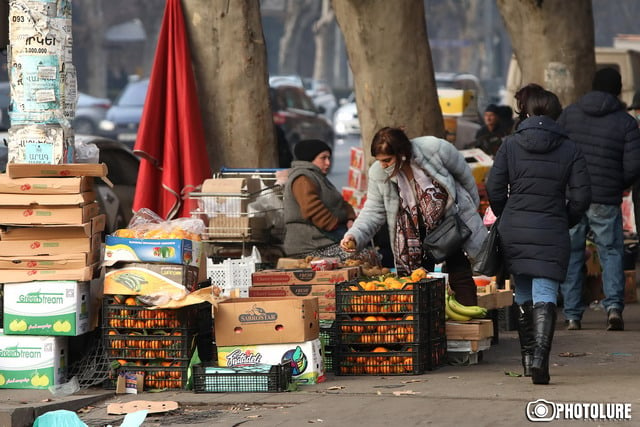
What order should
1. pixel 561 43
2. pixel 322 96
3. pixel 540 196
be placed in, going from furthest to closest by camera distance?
pixel 322 96 < pixel 561 43 < pixel 540 196

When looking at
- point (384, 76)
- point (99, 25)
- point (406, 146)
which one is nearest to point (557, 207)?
point (406, 146)

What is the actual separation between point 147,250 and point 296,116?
26.7 metres

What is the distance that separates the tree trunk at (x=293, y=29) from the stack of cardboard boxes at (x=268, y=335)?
5463 centimetres

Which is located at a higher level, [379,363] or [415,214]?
[415,214]

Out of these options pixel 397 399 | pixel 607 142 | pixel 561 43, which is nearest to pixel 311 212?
pixel 607 142

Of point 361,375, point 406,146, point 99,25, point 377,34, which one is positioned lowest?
point 361,375

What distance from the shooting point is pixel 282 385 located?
905 centimetres

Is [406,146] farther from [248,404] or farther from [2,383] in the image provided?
[2,383]

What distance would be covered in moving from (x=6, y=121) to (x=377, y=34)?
91.1ft

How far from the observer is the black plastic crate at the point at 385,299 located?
955 centimetres

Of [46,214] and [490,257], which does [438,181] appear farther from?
[46,214]

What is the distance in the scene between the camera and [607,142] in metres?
11.9

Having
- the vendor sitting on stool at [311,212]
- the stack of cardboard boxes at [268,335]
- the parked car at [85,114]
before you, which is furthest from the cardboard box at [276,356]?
the parked car at [85,114]

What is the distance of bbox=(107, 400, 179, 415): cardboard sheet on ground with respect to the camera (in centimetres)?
855
